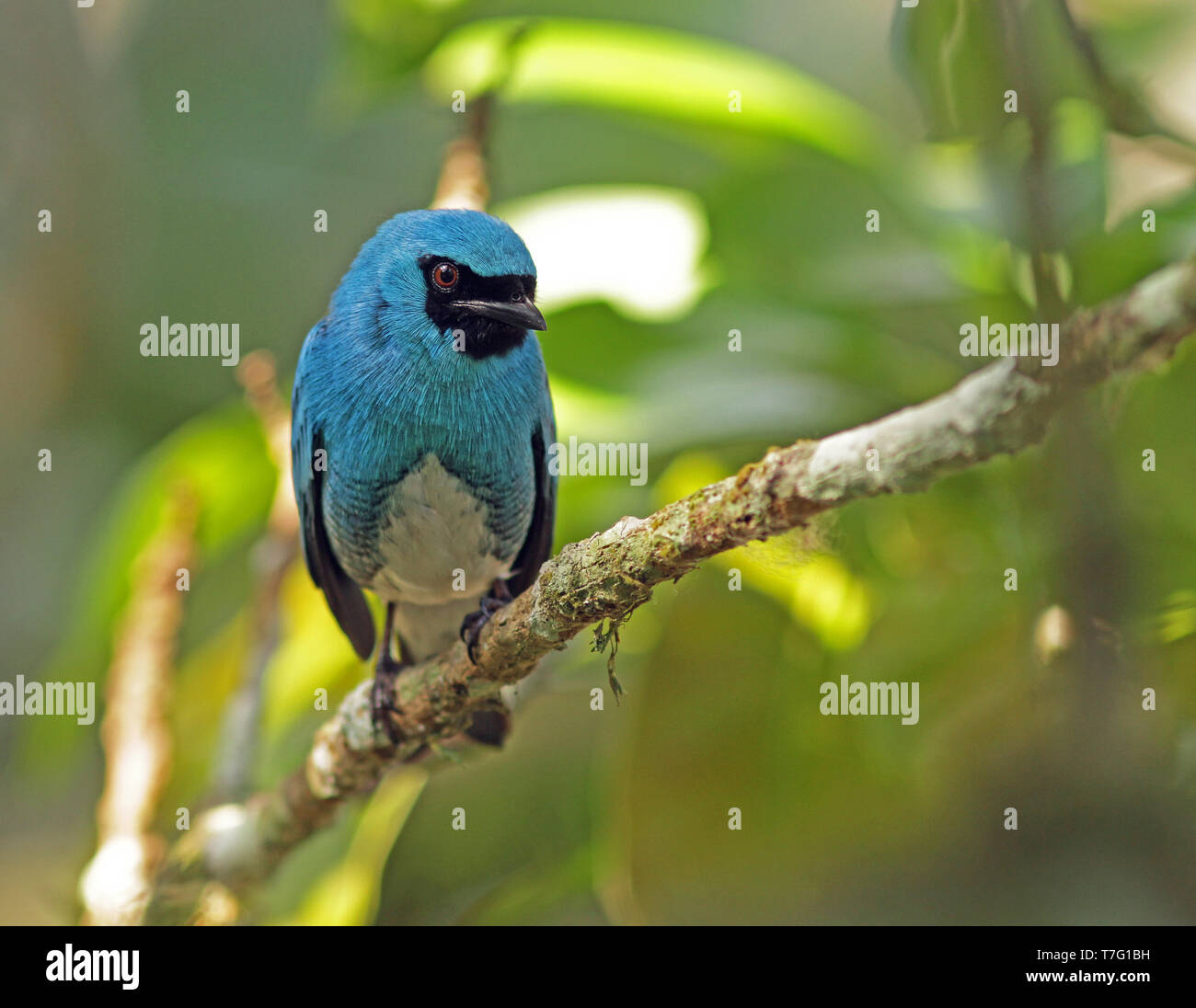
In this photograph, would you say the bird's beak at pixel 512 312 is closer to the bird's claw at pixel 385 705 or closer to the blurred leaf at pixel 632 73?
the bird's claw at pixel 385 705

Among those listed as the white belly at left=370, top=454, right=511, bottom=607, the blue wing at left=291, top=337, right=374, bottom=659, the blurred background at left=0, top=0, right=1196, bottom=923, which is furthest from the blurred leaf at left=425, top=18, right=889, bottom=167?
the white belly at left=370, top=454, right=511, bottom=607

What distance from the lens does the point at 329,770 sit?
8.96ft

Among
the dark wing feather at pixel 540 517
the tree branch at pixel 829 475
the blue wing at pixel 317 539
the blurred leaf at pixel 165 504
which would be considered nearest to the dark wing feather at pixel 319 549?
the blue wing at pixel 317 539

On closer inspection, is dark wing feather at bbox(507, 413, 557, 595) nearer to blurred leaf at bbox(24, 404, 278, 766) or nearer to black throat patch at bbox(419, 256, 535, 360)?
black throat patch at bbox(419, 256, 535, 360)

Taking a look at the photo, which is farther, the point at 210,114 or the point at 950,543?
the point at 210,114

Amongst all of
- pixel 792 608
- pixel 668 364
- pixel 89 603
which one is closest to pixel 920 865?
pixel 792 608

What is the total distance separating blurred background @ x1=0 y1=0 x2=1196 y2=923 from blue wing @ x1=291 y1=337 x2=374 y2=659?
0.28 metres

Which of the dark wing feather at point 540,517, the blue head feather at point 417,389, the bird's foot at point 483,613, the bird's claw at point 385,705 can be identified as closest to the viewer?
the bird's foot at point 483,613

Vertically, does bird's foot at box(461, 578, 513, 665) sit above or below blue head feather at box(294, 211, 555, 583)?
below

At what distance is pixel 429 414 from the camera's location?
275cm

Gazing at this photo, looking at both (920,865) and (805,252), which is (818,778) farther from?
(805,252)

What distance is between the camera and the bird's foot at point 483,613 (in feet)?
7.72

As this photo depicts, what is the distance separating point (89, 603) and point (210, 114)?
4.23m

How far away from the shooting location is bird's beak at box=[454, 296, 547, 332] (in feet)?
8.61
